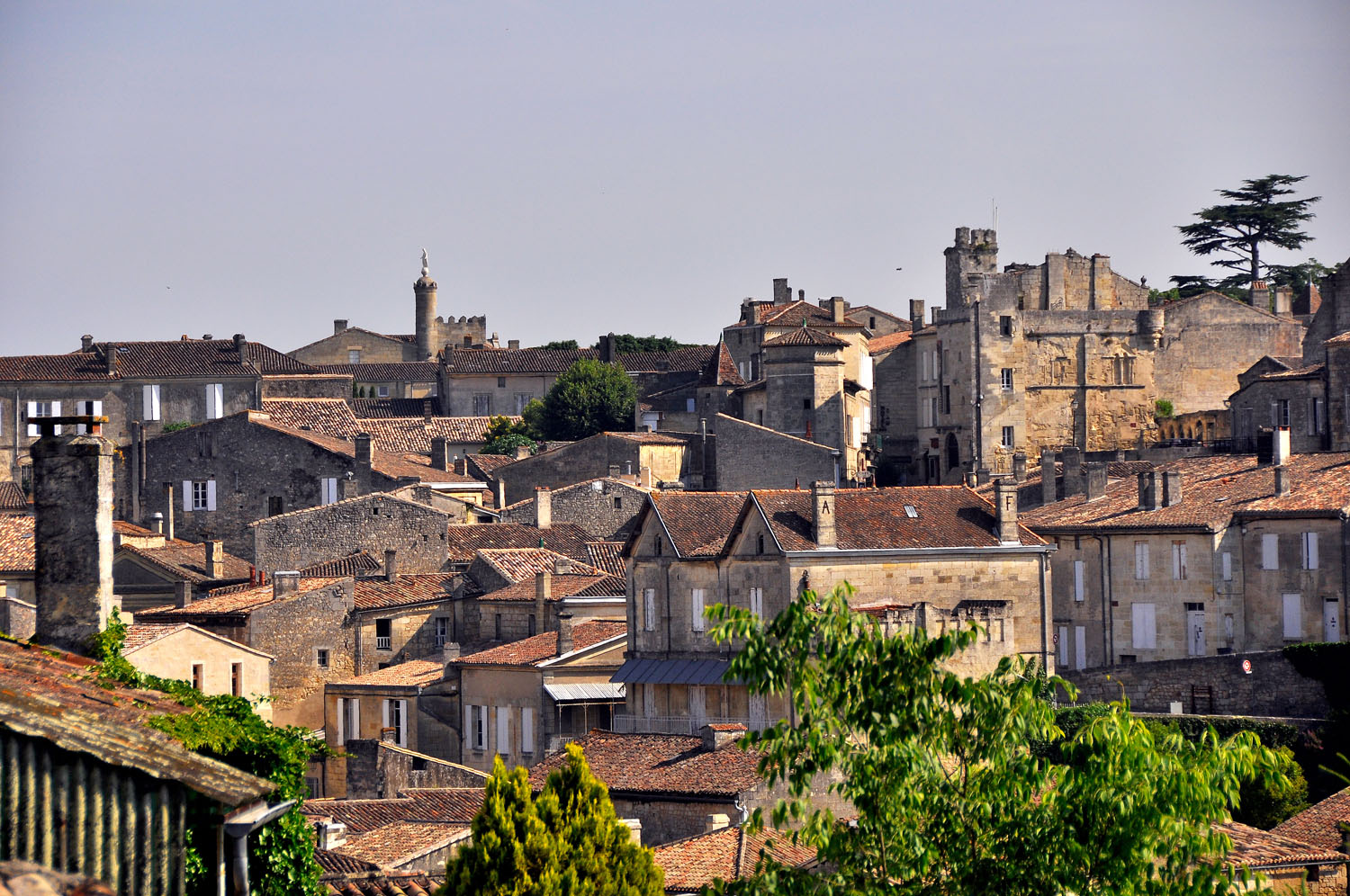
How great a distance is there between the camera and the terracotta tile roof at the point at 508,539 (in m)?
59.9

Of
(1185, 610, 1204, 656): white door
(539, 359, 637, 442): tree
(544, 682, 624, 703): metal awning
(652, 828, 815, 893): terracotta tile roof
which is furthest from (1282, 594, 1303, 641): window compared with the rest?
(539, 359, 637, 442): tree

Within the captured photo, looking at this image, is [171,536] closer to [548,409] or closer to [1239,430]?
[548,409]

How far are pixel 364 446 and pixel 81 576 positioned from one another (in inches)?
2068

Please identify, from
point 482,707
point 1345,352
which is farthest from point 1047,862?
point 1345,352

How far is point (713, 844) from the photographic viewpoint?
95.9 feet

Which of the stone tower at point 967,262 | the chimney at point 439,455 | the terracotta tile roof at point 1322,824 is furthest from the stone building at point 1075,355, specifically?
the terracotta tile roof at point 1322,824

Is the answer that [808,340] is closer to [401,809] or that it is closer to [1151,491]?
[1151,491]

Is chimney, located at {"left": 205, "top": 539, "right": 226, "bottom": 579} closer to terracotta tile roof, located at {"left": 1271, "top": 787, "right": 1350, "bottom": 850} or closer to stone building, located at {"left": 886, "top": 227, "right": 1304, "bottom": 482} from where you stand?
stone building, located at {"left": 886, "top": 227, "right": 1304, "bottom": 482}

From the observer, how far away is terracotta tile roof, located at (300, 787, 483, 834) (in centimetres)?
3416

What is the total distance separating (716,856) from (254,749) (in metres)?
14.8

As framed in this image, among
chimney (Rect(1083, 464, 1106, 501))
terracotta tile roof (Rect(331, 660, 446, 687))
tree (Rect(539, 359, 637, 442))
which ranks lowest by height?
terracotta tile roof (Rect(331, 660, 446, 687))

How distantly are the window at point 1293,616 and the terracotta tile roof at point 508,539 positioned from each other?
19.2 meters

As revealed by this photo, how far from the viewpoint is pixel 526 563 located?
55281 millimetres

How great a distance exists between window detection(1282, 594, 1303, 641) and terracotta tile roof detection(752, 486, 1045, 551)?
6.05 meters
